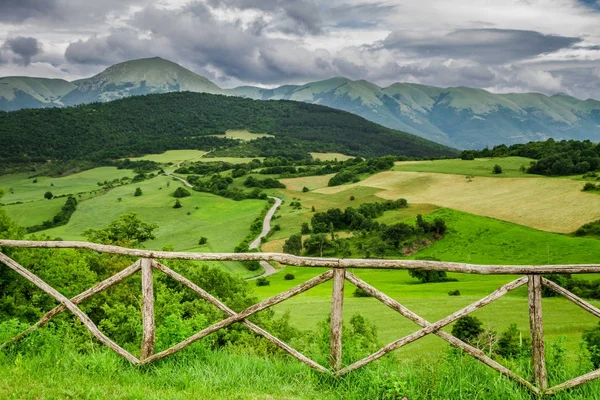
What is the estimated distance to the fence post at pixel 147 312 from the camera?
739 cm

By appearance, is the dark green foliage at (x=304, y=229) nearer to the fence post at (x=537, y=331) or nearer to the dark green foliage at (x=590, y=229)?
the dark green foliage at (x=590, y=229)

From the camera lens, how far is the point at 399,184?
449 feet

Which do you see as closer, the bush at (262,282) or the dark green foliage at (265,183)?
the bush at (262,282)

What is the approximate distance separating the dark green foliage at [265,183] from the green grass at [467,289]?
206 ft

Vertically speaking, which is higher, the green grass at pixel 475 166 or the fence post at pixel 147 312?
the fence post at pixel 147 312

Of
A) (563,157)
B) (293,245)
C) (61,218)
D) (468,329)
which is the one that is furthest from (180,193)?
(468,329)

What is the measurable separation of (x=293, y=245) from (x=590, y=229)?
56.4 m

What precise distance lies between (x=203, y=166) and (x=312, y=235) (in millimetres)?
107862

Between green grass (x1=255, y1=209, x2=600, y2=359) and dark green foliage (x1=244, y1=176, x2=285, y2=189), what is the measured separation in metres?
62.9

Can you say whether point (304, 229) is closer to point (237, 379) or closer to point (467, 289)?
point (467, 289)

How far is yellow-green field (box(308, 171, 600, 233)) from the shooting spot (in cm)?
9238

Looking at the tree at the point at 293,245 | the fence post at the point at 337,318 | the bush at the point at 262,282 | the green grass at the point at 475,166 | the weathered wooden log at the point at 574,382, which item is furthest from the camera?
the green grass at the point at 475,166

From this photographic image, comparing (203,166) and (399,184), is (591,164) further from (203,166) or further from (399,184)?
(203,166)

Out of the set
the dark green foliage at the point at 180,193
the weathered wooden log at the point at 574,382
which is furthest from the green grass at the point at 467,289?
the dark green foliage at the point at 180,193
